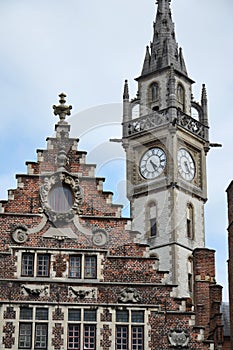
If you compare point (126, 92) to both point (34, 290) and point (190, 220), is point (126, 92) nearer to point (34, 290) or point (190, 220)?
point (190, 220)

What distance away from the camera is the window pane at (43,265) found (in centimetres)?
3114

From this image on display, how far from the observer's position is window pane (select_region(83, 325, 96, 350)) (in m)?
30.4

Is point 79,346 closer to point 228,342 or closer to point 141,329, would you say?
point 141,329

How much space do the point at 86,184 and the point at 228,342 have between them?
346 inches

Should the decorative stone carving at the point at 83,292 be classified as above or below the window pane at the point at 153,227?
below

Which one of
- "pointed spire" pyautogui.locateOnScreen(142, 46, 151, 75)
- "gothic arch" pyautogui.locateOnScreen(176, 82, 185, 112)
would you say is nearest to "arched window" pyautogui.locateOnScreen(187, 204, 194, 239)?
"gothic arch" pyautogui.locateOnScreen(176, 82, 185, 112)

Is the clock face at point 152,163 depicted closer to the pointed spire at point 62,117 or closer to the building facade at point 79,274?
the building facade at point 79,274

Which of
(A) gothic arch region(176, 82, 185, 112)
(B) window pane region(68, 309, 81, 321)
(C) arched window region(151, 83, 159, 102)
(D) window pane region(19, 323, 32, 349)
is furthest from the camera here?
(C) arched window region(151, 83, 159, 102)

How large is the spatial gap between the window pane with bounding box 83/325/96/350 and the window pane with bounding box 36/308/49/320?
4.00 feet

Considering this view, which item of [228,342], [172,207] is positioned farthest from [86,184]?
[172,207]

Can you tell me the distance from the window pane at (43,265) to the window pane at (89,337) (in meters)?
2.06

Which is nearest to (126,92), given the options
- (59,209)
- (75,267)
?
(59,209)

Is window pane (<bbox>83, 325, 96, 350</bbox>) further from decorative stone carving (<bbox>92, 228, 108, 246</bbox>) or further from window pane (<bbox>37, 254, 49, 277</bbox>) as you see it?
decorative stone carving (<bbox>92, 228, 108, 246</bbox>)

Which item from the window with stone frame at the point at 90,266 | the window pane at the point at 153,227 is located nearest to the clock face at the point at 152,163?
the window pane at the point at 153,227
